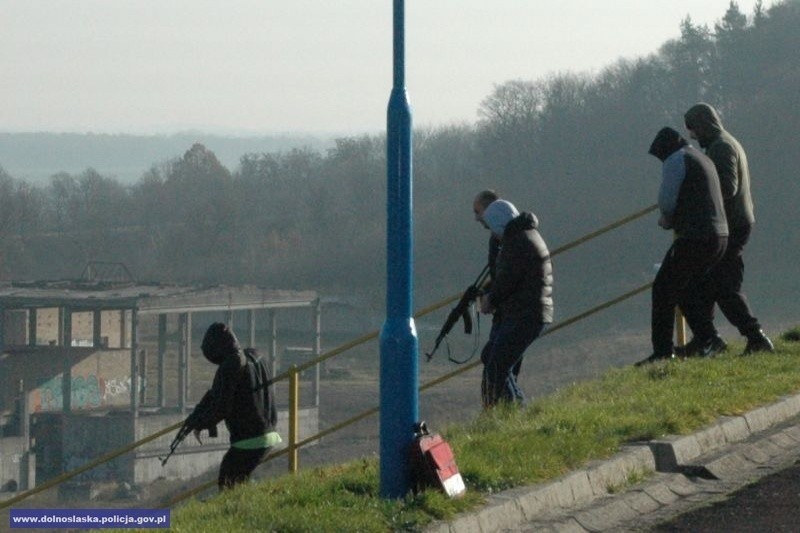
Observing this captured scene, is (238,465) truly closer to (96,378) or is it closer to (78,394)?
(78,394)

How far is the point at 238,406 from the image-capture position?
987 centimetres

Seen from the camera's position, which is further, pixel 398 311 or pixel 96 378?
pixel 96 378

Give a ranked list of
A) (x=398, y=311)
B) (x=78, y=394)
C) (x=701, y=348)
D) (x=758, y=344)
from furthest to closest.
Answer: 1. (x=78, y=394)
2. (x=758, y=344)
3. (x=701, y=348)
4. (x=398, y=311)

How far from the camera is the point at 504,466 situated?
7656 mm

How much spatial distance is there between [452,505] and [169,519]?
149cm

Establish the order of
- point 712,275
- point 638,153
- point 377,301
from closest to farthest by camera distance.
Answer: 1. point 712,275
2. point 377,301
3. point 638,153

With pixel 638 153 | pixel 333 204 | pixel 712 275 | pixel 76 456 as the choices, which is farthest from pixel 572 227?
pixel 712 275

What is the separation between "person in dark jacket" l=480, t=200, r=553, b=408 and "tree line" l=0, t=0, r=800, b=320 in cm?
8706

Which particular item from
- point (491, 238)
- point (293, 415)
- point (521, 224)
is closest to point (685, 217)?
point (491, 238)

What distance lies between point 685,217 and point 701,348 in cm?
143

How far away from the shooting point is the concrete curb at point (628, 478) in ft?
23.1

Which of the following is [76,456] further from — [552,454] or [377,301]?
[552,454]

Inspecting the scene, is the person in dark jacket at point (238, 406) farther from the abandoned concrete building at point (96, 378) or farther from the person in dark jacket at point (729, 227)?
the abandoned concrete building at point (96, 378)

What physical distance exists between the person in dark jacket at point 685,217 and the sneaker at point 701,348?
0.75m
